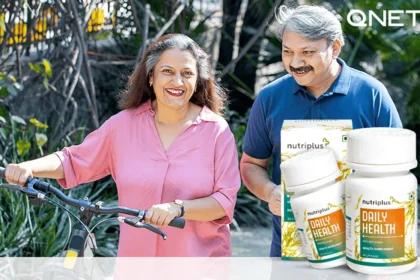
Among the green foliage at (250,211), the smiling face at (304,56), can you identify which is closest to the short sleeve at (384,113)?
the smiling face at (304,56)

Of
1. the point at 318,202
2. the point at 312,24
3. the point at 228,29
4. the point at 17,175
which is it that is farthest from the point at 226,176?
the point at 228,29

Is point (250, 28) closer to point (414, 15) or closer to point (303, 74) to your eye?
point (414, 15)

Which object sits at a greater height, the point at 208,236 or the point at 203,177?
the point at 203,177

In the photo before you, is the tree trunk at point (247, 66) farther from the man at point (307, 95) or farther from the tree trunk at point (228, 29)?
the man at point (307, 95)

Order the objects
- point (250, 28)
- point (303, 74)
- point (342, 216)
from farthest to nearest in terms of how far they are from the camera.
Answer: point (250, 28) < point (303, 74) < point (342, 216)

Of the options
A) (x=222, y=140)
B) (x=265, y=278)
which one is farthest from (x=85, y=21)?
(x=265, y=278)

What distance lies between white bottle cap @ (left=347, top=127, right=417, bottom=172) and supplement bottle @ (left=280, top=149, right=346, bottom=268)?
0.25 feet

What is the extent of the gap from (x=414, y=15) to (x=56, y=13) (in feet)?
13.0

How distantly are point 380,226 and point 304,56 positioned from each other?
990 millimetres

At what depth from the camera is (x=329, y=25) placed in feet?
8.77

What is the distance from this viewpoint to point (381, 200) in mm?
1763

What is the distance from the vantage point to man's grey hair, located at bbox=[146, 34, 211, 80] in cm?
300

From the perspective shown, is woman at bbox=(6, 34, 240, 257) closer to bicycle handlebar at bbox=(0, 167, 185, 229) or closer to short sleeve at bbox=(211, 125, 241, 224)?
short sleeve at bbox=(211, 125, 241, 224)

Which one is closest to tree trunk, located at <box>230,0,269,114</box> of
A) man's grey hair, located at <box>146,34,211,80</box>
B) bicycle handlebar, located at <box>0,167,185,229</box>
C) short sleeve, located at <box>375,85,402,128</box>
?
man's grey hair, located at <box>146,34,211,80</box>
